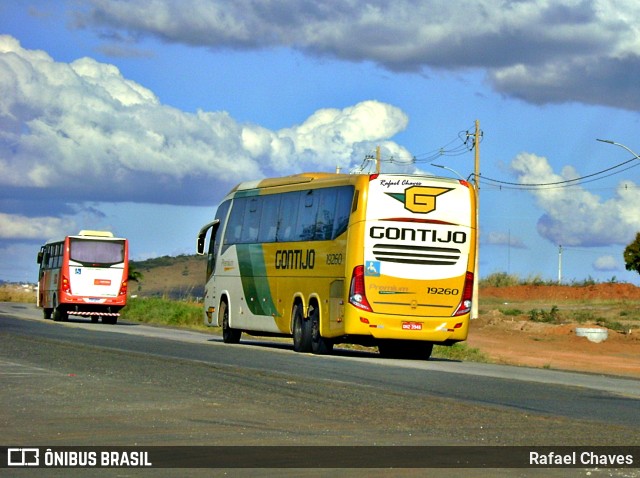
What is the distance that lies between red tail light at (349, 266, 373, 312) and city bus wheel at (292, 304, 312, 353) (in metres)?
2.22

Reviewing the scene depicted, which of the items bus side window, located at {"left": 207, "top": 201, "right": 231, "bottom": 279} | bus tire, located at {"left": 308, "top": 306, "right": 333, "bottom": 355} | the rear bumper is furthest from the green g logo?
bus side window, located at {"left": 207, "top": 201, "right": 231, "bottom": 279}

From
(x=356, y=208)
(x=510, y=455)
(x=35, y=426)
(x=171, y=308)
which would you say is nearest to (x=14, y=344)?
(x=356, y=208)

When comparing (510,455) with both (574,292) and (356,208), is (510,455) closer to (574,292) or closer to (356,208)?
(356,208)

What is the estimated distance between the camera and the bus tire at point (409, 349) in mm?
30094

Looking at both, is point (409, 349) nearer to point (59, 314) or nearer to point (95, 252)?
point (95, 252)

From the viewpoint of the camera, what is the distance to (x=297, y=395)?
17328 mm

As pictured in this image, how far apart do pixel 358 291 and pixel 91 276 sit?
80.6ft

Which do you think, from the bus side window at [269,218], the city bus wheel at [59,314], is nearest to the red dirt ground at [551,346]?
the bus side window at [269,218]

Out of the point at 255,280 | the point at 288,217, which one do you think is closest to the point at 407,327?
the point at 288,217

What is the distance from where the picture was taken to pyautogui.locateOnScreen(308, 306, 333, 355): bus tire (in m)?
29.1

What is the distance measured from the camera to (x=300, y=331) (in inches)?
1191

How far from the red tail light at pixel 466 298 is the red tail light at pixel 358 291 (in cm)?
207

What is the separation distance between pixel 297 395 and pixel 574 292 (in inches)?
3884

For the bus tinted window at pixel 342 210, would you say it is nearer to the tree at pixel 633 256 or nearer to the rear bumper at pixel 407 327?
the rear bumper at pixel 407 327
